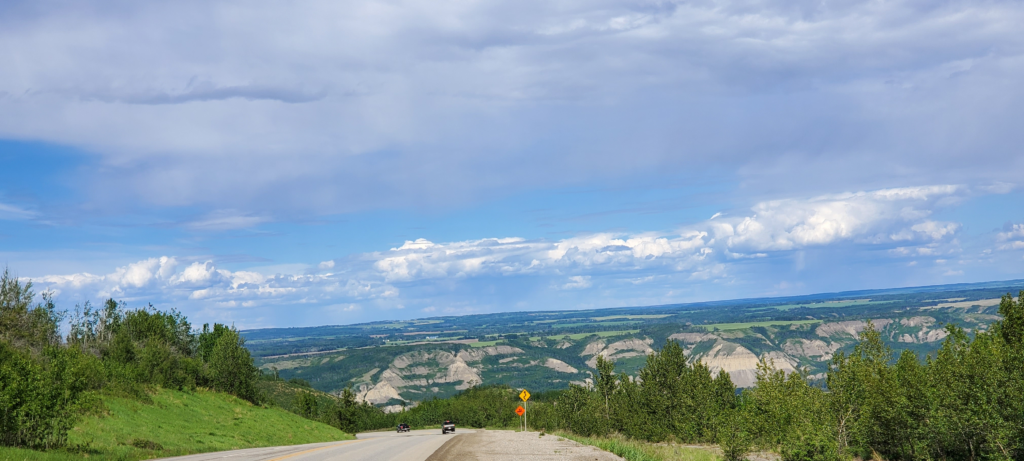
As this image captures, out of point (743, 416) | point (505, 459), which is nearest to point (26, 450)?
point (505, 459)

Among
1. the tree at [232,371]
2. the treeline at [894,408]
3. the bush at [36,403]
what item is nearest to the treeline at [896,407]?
the treeline at [894,408]

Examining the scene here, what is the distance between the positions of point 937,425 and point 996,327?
19.2m

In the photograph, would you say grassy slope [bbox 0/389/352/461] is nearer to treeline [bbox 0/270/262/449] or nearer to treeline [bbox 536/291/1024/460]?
treeline [bbox 0/270/262/449]

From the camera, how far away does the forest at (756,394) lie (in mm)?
27188

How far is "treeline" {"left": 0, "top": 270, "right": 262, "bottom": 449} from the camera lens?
25.4 metres

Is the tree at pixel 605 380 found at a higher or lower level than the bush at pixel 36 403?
lower

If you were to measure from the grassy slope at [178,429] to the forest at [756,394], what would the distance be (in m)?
1.68

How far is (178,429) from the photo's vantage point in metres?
42.2

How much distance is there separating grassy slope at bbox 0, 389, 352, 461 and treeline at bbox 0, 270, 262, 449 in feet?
4.81

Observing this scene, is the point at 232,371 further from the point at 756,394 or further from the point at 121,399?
the point at 756,394

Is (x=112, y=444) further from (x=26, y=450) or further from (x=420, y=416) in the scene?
(x=420, y=416)

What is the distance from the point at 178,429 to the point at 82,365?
653cm

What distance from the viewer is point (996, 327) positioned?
56.0m

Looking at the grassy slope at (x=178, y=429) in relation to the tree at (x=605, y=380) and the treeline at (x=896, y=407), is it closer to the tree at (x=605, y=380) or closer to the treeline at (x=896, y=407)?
the treeline at (x=896, y=407)
